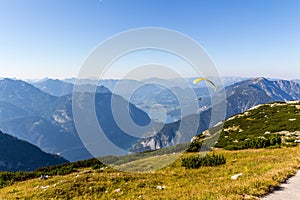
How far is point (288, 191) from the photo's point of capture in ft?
35.8

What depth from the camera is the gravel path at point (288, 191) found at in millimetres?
10139

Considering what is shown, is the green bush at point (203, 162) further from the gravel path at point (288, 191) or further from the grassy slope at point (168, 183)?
the gravel path at point (288, 191)

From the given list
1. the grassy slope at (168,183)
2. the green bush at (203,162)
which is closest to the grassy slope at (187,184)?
the grassy slope at (168,183)

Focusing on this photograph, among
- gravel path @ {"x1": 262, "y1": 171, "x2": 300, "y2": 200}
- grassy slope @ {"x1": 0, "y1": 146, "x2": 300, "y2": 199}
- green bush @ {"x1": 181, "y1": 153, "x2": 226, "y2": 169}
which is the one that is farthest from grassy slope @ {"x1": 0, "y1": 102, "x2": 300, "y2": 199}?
green bush @ {"x1": 181, "y1": 153, "x2": 226, "y2": 169}

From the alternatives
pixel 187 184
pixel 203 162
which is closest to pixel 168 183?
pixel 187 184

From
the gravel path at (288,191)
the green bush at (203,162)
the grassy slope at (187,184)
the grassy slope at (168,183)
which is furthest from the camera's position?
the green bush at (203,162)

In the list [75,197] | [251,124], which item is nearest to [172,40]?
[75,197]

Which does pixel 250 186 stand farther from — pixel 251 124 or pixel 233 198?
pixel 251 124

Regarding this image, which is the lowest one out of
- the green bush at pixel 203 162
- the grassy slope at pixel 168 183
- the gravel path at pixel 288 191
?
the green bush at pixel 203 162

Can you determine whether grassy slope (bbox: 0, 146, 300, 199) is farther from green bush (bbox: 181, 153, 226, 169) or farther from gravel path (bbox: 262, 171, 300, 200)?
green bush (bbox: 181, 153, 226, 169)

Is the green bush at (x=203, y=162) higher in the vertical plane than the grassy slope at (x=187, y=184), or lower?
lower

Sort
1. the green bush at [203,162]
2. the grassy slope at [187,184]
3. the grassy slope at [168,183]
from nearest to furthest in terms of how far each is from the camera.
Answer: the grassy slope at [187,184] → the grassy slope at [168,183] → the green bush at [203,162]

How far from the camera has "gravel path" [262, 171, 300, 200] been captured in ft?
33.3

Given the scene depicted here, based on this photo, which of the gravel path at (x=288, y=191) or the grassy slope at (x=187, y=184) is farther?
the grassy slope at (x=187, y=184)
